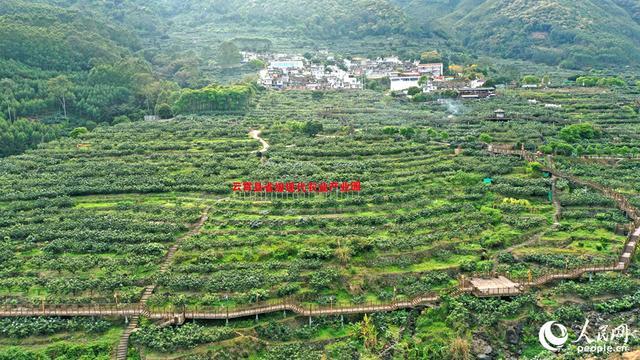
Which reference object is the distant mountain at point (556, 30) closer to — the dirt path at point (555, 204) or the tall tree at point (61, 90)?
the dirt path at point (555, 204)

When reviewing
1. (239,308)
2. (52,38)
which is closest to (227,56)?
(52,38)

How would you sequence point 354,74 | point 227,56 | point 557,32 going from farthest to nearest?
point 557,32 < point 227,56 < point 354,74

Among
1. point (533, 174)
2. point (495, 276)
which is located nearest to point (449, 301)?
point (495, 276)

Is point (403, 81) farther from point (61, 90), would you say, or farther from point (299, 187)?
point (299, 187)

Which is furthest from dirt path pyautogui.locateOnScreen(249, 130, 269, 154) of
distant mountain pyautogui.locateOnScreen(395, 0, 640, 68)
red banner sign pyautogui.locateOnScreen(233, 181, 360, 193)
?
distant mountain pyautogui.locateOnScreen(395, 0, 640, 68)

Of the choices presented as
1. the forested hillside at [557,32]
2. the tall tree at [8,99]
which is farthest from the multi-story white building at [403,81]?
the tall tree at [8,99]

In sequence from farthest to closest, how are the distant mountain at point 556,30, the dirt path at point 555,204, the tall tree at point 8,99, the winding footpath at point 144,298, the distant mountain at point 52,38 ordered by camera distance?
the distant mountain at point 556,30, the distant mountain at point 52,38, the tall tree at point 8,99, the dirt path at point 555,204, the winding footpath at point 144,298
